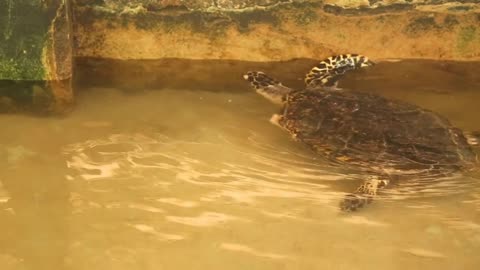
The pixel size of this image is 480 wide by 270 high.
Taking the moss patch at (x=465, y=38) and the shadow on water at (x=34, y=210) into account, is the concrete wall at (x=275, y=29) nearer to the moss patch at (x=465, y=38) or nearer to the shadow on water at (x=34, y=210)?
the moss patch at (x=465, y=38)

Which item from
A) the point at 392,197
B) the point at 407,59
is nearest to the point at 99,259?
the point at 392,197

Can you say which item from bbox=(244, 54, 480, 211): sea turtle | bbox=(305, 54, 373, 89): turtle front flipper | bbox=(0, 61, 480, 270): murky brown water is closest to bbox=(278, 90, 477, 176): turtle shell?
bbox=(244, 54, 480, 211): sea turtle

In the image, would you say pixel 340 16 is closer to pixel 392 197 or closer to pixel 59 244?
pixel 392 197

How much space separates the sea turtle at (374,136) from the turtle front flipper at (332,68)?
0.26 meters

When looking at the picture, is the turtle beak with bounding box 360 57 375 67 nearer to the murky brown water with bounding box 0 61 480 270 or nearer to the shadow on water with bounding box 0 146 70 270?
the murky brown water with bounding box 0 61 480 270

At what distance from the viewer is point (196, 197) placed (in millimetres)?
2773

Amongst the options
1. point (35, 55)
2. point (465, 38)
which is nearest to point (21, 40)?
point (35, 55)

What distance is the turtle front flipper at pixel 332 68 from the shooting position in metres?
3.51

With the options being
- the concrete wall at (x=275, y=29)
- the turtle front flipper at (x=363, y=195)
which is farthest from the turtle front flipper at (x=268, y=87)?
the turtle front flipper at (x=363, y=195)

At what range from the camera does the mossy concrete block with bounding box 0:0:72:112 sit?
10.5ft

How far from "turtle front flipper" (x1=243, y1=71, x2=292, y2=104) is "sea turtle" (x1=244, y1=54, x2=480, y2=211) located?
133 mm

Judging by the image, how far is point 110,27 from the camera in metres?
3.69

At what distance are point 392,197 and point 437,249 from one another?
0.36 metres

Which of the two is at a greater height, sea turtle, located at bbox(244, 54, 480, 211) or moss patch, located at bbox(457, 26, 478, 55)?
moss patch, located at bbox(457, 26, 478, 55)
